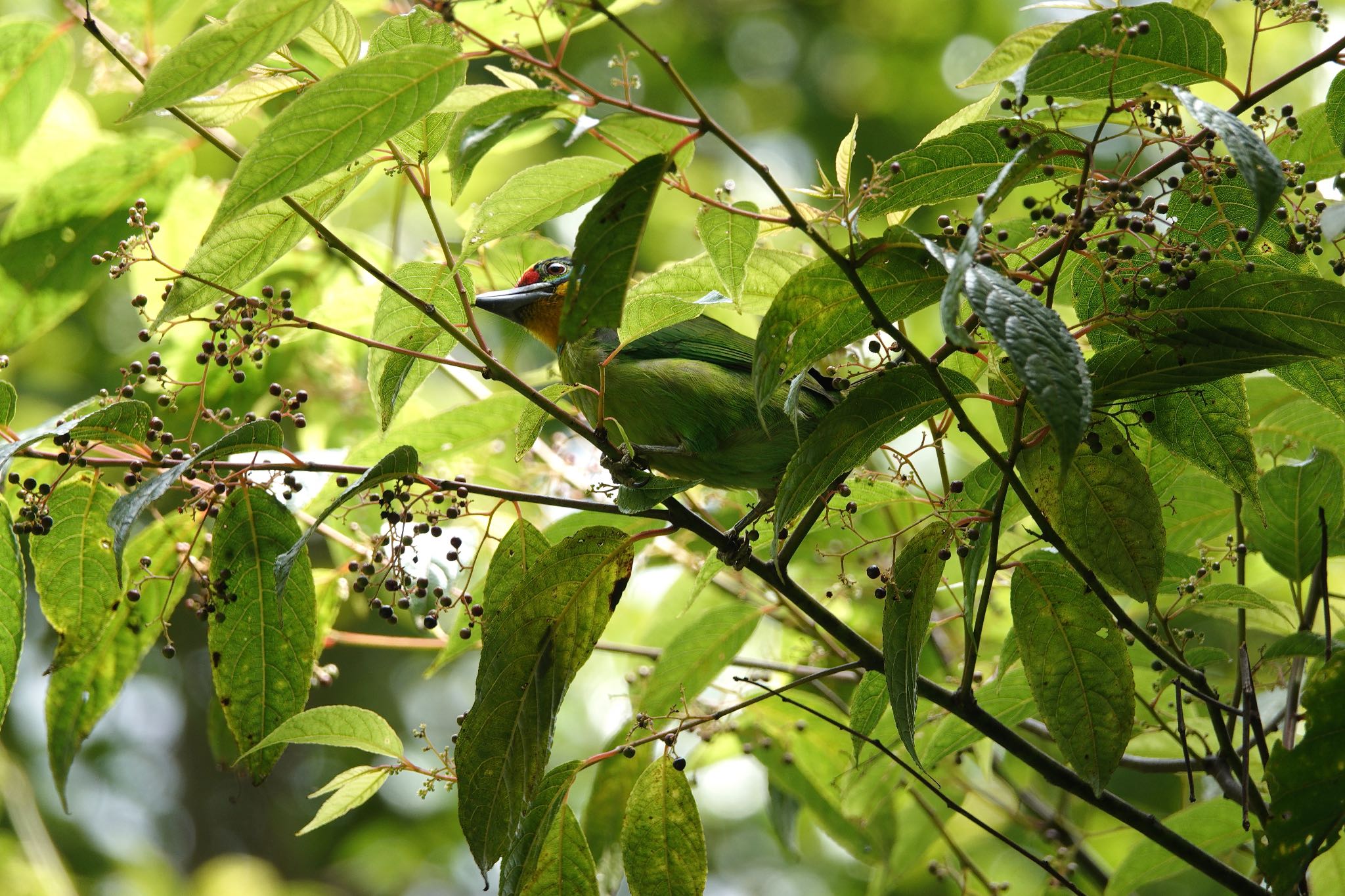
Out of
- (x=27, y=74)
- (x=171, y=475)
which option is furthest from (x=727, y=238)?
(x=27, y=74)

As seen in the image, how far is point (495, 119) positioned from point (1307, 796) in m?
1.32

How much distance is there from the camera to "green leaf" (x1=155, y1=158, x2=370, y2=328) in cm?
179

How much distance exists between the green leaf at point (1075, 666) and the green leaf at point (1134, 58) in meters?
0.70

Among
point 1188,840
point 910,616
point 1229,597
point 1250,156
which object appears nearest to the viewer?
point 1250,156

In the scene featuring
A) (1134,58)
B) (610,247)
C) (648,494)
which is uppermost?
(1134,58)

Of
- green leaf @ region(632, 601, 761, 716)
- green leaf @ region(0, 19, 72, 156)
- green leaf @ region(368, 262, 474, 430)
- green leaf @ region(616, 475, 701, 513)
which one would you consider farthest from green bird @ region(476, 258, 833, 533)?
green leaf @ region(0, 19, 72, 156)

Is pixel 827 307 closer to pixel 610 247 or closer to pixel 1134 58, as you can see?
pixel 610 247

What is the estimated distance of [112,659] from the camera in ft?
7.38

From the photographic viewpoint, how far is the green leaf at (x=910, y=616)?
157 cm

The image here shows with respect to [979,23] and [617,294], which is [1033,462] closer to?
[617,294]

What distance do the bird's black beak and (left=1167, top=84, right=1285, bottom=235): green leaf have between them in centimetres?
207

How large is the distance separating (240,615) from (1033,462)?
1314 millimetres

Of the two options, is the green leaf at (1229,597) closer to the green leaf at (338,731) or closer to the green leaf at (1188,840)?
the green leaf at (1188,840)

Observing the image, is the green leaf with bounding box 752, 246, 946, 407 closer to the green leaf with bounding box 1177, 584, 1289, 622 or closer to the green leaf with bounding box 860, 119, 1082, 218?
the green leaf with bounding box 860, 119, 1082, 218
